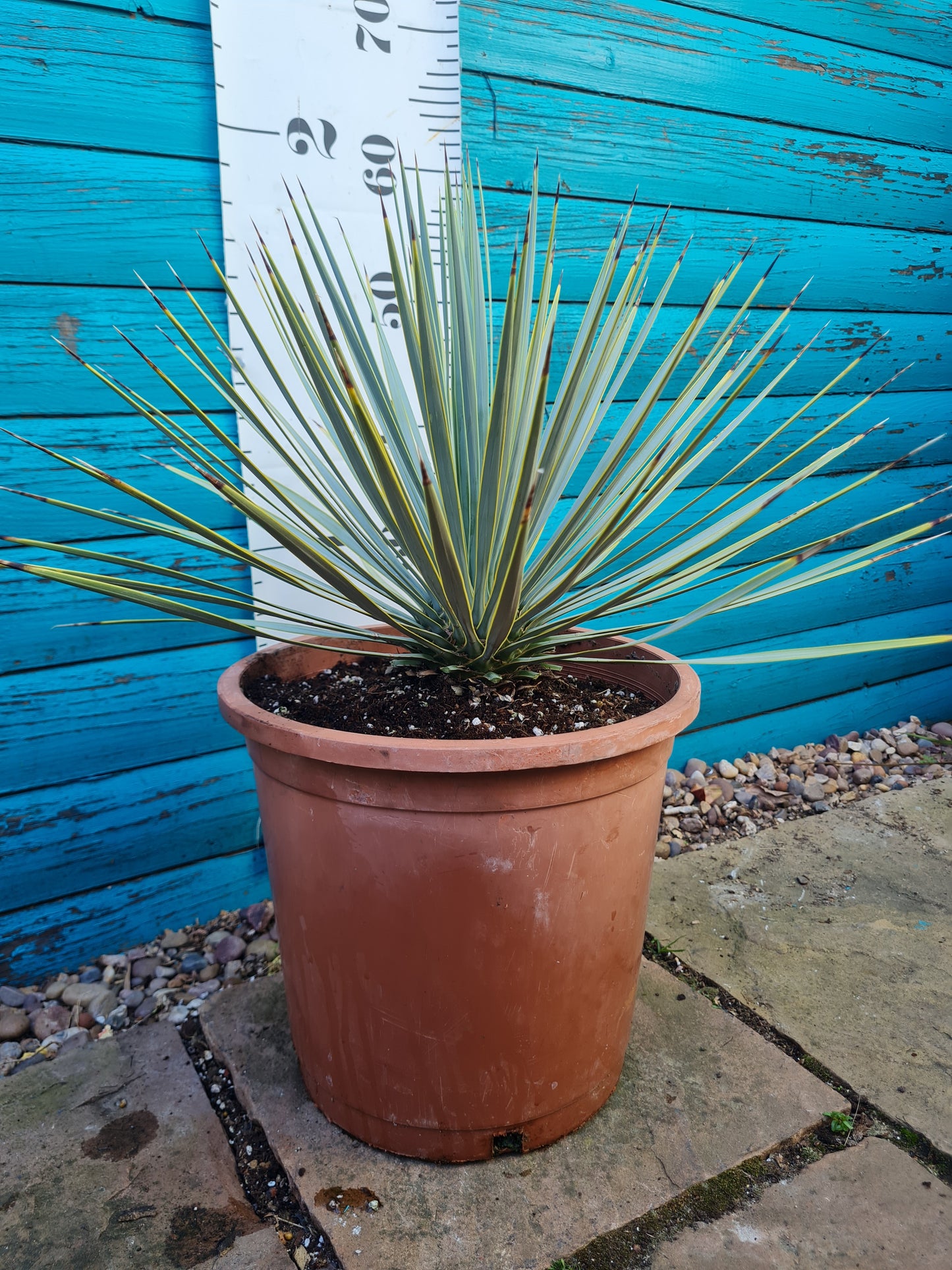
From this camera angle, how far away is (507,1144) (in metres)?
1.10

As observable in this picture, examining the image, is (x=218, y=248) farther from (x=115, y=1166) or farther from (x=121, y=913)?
(x=115, y=1166)

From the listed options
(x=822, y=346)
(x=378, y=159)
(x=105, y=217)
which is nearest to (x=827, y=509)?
(x=822, y=346)

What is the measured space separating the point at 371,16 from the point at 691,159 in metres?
0.84

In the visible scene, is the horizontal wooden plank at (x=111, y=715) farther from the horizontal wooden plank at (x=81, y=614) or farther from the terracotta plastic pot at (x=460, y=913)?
the terracotta plastic pot at (x=460, y=913)

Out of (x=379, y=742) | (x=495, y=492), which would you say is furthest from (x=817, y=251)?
(x=379, y=742)

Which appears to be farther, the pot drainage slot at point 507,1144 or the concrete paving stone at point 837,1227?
the pot drainage slot at point 507,1144

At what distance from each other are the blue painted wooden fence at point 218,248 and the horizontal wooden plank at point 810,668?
0.01 meters

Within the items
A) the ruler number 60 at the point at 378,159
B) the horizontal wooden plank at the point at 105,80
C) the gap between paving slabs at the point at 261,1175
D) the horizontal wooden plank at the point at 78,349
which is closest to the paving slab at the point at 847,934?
the gap between paving slabs at the point at 261,1175

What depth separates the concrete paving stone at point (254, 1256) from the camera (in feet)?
3.19

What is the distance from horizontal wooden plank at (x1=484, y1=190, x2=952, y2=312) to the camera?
5.90ft

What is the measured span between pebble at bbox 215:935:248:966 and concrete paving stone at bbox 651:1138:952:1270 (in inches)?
36.6

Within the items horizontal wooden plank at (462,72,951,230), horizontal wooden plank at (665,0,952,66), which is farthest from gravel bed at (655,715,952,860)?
horizontal wooden plank at (665,0,952,66)

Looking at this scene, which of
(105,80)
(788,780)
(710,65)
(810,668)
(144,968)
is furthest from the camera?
(810,668)

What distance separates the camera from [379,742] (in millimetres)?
918
